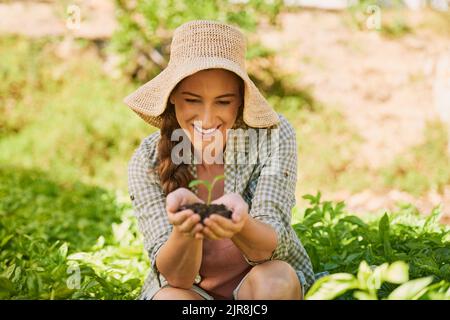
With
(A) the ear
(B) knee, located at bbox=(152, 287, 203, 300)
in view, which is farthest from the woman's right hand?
(A) the ear

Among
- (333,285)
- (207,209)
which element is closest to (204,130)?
(207,209)

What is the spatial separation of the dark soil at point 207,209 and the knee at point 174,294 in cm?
35

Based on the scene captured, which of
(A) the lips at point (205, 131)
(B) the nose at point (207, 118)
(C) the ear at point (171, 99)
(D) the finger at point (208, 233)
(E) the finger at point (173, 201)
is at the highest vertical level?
(C) the ear at point (171, 99)

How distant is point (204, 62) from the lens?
7.17 feet

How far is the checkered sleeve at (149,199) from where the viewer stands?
230 cm

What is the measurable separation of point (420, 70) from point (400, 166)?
1934mm

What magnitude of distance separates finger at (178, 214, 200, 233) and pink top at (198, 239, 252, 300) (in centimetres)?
49

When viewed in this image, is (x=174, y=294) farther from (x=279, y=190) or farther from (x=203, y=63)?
(x=203, y=63)

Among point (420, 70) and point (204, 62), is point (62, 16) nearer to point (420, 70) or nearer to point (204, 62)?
point (420, 70)

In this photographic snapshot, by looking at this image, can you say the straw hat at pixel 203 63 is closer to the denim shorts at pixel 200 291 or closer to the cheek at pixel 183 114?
the cheek at pixel 183 114

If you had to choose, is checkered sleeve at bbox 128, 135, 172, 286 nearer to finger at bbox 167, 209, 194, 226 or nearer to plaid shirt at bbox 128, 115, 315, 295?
plaid shirt at bbox 128, 115, 315, 295

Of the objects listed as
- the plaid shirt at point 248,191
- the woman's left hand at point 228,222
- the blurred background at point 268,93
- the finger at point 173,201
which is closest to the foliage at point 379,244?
the plaid shirt at point 248,191

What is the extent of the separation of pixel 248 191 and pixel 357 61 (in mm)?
6027

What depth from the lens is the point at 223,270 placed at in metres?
2.34
